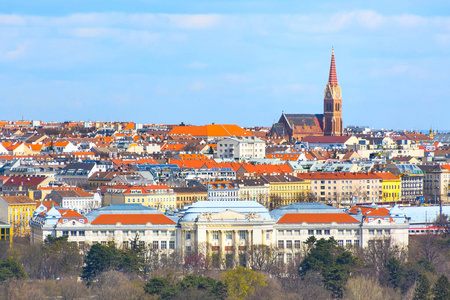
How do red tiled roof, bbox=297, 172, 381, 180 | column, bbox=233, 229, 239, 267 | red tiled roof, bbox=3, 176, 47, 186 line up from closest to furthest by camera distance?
column, bbox=233, 229, 239, 267
red tiled roof, bbox=3, 176, 47, 186
red tiled roof, bbox=297, 172, 381, 180

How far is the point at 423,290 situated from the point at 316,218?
18.1 metres

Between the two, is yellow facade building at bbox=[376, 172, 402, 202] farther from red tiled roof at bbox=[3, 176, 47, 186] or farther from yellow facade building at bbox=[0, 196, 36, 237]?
yellow facade building at bbox=[0, 196, 36, 237]

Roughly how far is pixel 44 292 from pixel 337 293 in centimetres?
1398

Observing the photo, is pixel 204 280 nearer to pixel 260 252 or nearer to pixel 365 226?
pixel 260 252

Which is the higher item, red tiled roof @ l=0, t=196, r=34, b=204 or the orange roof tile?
the orange roof tile

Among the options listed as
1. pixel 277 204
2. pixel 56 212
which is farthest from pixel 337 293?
pixel 277 204

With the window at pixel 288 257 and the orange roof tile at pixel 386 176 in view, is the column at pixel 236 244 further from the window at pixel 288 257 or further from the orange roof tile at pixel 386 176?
the orange roof tile at pixel 386 176

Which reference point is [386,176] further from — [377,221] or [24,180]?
[377,221]

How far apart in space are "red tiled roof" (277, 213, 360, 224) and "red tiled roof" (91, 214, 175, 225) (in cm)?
648

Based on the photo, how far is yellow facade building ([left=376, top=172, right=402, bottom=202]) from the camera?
13100cm

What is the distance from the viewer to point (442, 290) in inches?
2638

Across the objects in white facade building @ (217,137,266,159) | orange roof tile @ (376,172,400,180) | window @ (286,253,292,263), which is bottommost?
window @ (286,253,292,263)

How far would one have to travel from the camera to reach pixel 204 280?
229 feet

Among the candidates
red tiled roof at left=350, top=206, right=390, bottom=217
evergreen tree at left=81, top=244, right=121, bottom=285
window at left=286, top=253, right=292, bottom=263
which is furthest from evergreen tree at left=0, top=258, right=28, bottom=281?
red tiled roof at left=350, top=206, right=390, bottom=217
